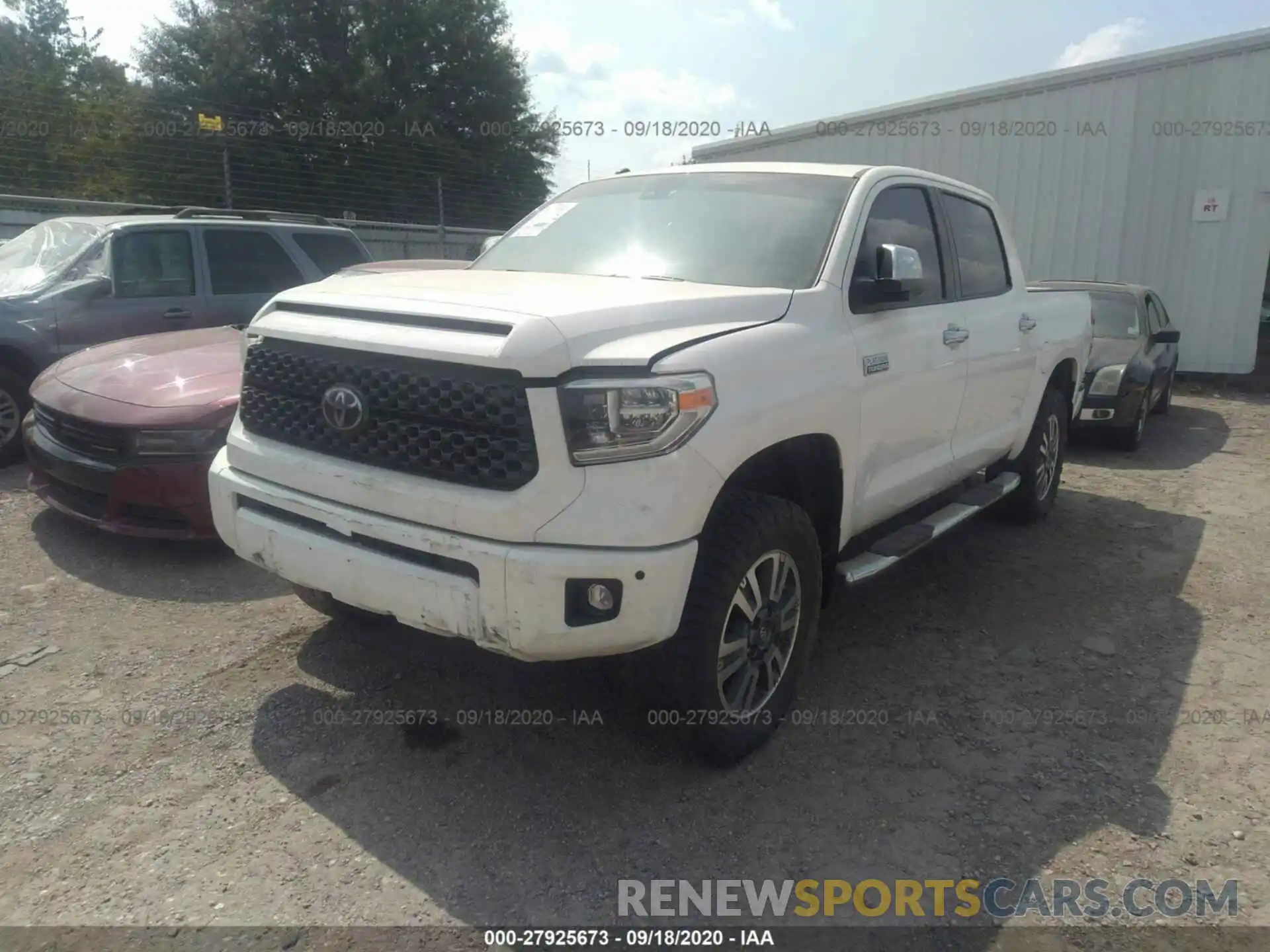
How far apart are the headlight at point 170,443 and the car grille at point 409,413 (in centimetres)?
159

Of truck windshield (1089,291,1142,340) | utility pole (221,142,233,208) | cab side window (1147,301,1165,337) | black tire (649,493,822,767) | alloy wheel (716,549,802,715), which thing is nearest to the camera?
black tire (649,493,822,767)

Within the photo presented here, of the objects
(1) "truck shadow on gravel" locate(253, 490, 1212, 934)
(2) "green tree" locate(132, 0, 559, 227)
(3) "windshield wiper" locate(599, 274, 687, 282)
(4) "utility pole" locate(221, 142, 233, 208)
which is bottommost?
(1) "truck shadow on gravel" locate(253, 490, 1212, 934)

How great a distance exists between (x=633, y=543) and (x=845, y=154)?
13704 mm

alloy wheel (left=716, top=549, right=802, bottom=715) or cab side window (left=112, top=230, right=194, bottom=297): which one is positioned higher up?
cab side window (left=112, top=230, right=194, bottom=297)

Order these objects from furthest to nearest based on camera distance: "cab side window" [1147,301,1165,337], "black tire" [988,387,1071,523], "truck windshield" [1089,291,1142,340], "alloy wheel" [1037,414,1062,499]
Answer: "cab side window" [1147,301,1165,337] → "truck windshield" [1089,291,1142,340] → "alloy wheel" [1037,414,1062,499] → "black tire" [988,387,1071,523]

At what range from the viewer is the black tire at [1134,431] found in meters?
8.56

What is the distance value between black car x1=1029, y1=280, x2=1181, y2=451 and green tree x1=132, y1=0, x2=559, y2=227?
Answer: 553 inches

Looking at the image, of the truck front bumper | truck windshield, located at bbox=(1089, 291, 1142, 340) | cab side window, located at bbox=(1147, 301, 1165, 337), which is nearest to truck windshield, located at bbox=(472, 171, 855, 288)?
the truck front bumper

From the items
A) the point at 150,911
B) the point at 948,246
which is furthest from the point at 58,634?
the point at 948,246

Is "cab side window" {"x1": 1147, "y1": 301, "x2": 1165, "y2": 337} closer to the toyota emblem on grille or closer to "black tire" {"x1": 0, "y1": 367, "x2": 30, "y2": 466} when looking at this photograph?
the toyota emblem on grille

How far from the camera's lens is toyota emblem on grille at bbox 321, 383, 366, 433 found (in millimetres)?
2955

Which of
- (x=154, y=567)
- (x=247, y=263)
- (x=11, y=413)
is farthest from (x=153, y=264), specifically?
(x=154, y=567)

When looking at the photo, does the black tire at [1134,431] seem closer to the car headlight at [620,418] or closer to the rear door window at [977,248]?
the rear door window at [977,248]

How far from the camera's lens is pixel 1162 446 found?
9195 mm
